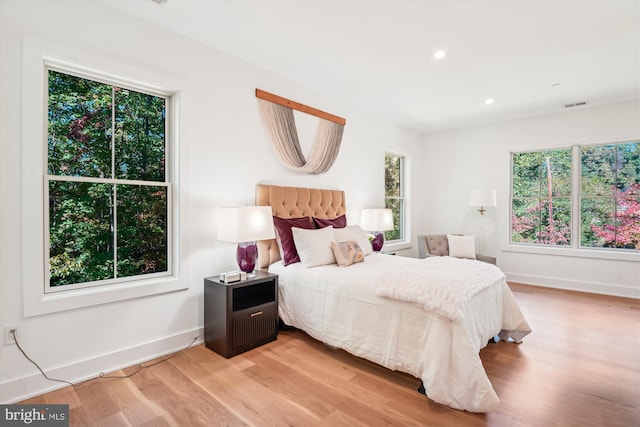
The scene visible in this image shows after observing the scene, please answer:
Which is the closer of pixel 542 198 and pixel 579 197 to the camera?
pixel 579 197

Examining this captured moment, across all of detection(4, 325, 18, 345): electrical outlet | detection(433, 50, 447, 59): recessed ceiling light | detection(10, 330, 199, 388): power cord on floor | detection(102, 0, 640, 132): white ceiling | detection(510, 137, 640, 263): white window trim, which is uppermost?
detection(102, 0, 640, 132): white ceiling

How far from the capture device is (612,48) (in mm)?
2980

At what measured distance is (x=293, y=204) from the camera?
3.58 meters

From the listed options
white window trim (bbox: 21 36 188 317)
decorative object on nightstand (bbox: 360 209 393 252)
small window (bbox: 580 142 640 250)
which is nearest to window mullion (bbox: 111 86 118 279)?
white window trim (bbox: 21 36 188 317)

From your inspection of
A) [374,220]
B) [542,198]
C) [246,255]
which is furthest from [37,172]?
[542,198]

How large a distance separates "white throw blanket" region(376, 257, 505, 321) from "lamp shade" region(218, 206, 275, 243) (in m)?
1.11

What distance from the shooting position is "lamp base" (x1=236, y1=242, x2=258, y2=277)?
9.46 ft

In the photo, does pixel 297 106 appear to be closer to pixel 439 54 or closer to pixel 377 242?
pixel 439 54

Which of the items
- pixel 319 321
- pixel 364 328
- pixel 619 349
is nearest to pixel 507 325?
pixel 619 349

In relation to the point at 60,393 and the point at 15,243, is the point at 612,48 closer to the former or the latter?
the point at 15,243

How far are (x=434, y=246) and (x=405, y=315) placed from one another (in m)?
3.21

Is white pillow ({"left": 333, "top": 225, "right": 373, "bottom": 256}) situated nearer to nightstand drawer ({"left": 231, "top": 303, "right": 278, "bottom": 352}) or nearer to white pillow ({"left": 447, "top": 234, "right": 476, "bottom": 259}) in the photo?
nightstand drawer ({"left": 231, "top": 303, "right": 278, "bottom": 352})

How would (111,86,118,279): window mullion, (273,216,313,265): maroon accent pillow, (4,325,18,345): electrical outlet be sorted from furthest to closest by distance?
(273,216,313,265): maroon accent pillow < (111,86,118,279): window mullion < (4,325,18,345): electrical outlet

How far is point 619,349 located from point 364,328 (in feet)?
7.56
